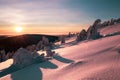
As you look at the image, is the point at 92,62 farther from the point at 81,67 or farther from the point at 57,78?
the point at 57,78

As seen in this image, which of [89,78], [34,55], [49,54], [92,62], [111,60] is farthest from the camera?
[49,54]

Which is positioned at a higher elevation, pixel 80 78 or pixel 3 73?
pixel 80 78

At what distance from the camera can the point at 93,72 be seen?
19.2 ft

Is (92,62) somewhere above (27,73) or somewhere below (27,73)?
above

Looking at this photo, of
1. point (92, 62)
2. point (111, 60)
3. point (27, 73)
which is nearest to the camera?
point (111, 60)

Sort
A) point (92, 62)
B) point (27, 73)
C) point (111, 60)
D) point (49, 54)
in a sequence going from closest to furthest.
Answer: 1. point (111, 60)
2. point (92, 62)
3. point (27, 73)
4. point (49, 54)

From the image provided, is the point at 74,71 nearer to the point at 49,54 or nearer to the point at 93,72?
the point at 93,72

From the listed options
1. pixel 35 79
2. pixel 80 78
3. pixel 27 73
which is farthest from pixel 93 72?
pixel 27 73

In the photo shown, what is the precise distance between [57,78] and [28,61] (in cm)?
357

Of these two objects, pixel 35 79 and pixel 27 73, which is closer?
pixel 35 79

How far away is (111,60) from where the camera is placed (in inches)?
258

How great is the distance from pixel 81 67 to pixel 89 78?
1.54 meters

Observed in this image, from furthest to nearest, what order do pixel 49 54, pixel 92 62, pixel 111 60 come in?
pixel 49 54 < pixel 92 62 < pixel 111 60

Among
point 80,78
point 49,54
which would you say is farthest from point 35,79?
point 49,54
